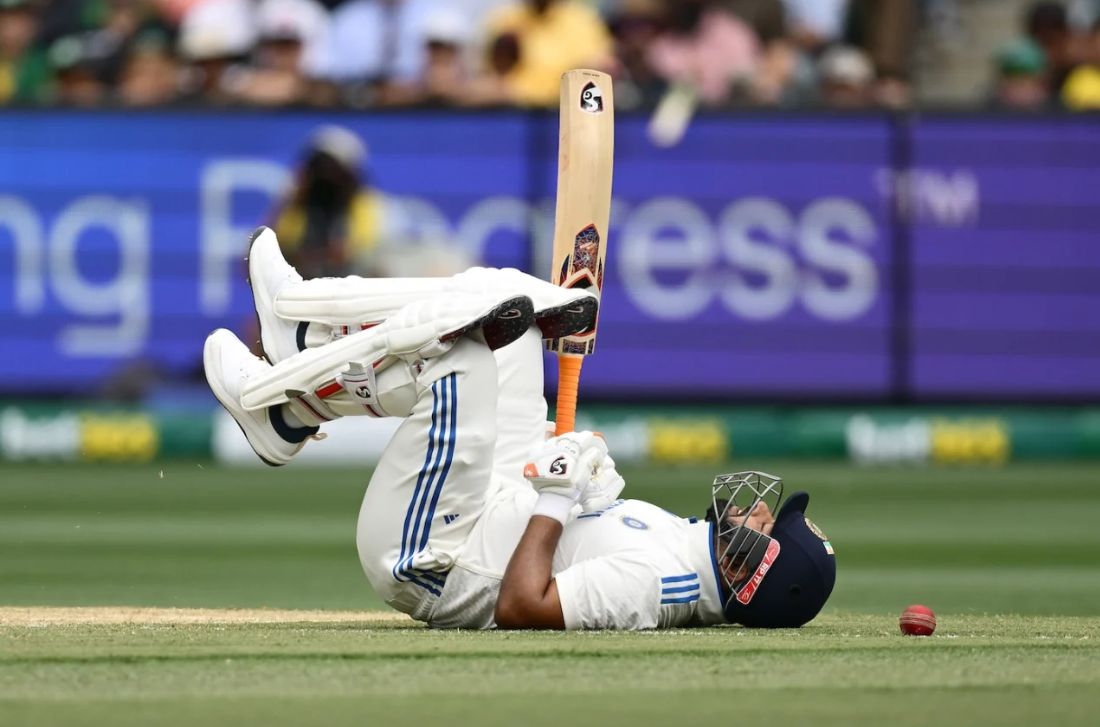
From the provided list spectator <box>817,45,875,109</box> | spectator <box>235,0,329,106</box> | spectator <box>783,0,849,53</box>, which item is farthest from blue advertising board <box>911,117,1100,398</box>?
spectator <box>235,0,329,106</box>

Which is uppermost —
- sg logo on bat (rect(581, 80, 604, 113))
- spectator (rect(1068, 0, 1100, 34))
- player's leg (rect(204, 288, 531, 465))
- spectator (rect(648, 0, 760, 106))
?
spectator (rect(1068, 0, 1100, 34))

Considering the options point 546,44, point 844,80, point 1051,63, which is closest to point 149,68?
point 546,44

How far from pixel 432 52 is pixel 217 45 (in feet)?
4.33

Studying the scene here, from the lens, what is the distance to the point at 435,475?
4488mm

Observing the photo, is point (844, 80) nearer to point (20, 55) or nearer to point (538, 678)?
point (20, 55)

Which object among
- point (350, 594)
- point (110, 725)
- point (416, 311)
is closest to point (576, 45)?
point (350, 594)

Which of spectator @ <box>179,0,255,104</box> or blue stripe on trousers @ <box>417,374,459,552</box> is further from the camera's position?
spectator @ <box>179,0,255,104</box>

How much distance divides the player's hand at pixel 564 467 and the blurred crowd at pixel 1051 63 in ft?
23.3

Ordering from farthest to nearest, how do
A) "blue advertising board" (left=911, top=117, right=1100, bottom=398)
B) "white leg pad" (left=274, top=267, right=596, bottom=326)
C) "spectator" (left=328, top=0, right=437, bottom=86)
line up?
"spectator" (left=328, top=0, right=437, bottom=86), "blue advertising board" (left=911, top=117, right=1100, bottom=398), "white leg pad" (left=274, top=267, right=596, bottom=326)

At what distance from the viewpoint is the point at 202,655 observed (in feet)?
12.8

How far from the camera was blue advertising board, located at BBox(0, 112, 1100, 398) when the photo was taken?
A: 10516 mm

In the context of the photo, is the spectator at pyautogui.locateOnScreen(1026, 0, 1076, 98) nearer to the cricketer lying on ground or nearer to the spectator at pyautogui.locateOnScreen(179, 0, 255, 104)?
the spectator at pyautogui.locateOnScreen(179, 0, 255, 104)

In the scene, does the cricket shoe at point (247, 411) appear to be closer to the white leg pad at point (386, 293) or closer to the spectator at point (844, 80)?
the white leg pad at point (386, 293)

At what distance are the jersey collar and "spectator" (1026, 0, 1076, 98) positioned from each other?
7755 millimetres
